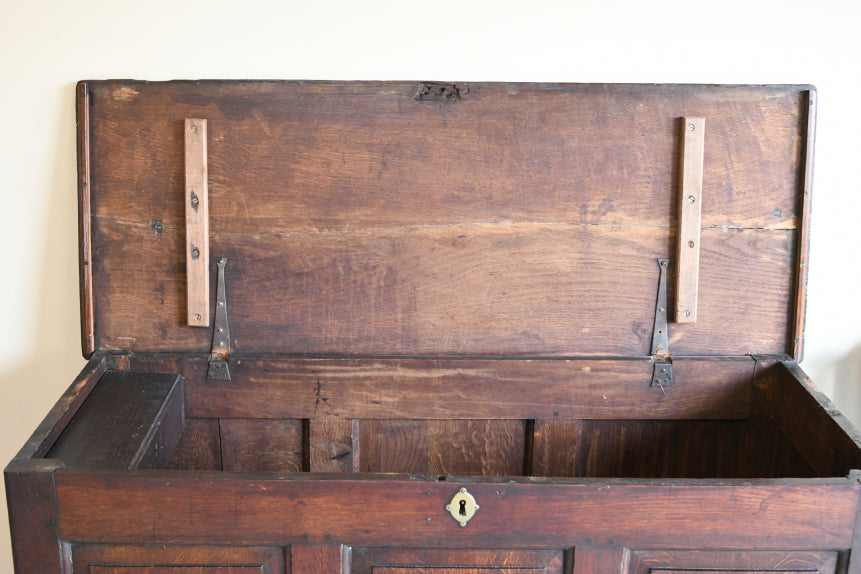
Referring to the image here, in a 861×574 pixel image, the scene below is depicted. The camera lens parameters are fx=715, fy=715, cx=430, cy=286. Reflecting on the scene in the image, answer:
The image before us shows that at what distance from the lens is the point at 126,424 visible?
144 centimetres

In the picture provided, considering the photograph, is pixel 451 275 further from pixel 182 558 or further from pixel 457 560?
pixel 182 558

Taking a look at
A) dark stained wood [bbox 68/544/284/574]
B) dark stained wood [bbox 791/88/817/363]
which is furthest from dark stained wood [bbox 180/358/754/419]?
dark stained wood [bbox 68/544/284/574]

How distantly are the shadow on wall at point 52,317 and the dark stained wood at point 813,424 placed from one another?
66.8 inches

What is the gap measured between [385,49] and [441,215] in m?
0.41

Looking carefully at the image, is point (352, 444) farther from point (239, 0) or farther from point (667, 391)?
point (239, 0)

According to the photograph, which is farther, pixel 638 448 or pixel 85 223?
pixel 638 448

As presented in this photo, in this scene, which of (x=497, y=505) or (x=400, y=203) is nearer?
(x=497, y=505)

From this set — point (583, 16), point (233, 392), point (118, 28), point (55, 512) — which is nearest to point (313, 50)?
point (118, 28)

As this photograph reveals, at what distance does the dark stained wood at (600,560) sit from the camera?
119 centimetres

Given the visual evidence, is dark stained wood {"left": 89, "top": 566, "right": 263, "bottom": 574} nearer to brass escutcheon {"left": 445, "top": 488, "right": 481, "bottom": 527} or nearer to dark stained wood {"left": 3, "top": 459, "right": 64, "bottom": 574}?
dark stained wood {"left": 3, "top": 459, "right": 64, "bottom": 574}

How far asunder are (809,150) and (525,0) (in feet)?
2.43

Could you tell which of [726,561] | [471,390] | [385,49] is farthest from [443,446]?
[385,49]

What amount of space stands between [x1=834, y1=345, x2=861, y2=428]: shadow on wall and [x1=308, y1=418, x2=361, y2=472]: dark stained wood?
4.11 feet

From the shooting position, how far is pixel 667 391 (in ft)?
5.68
